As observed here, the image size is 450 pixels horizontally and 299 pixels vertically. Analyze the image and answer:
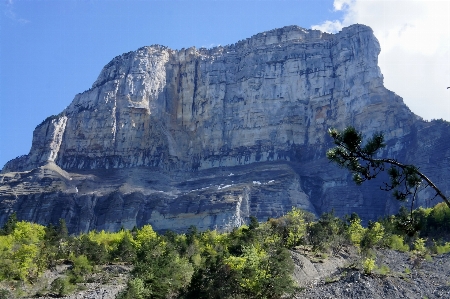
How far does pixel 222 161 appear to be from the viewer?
192 meters

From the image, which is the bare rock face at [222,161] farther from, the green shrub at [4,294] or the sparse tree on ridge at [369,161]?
the sparse tree on ridge at [369,161]

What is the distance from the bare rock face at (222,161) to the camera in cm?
15100

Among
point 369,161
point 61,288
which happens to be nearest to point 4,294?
point 61,288

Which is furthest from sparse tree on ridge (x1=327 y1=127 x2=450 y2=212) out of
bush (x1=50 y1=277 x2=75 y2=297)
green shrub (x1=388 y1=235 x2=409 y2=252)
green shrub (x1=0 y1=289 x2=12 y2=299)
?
green shrub (x1=388 y1=235 x2=409 y2=252)

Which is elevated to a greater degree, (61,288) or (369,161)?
(369,161)

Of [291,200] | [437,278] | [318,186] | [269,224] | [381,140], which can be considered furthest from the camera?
[318,186]

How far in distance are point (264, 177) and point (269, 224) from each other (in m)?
95.4

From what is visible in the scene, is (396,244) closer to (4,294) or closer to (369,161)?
(4,294)

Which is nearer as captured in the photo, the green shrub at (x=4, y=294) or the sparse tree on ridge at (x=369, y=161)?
the sparse tree on ridge at (x=369, y=161)

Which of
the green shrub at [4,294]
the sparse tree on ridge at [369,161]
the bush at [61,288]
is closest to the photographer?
the sparse tree on ridge at [369,161]

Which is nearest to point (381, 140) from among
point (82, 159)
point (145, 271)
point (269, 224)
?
point (145, 271)

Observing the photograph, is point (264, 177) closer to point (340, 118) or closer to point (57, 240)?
point (340, 118)

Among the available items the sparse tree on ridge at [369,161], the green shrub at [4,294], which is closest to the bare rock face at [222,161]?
the green shrub at [4,294]

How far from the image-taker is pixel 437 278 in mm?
41344
